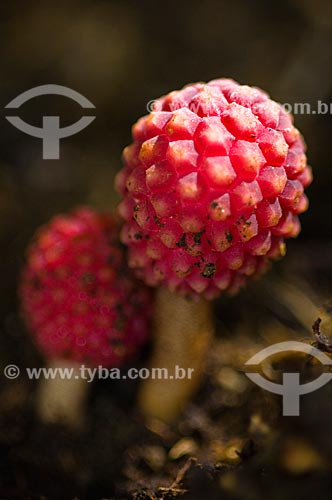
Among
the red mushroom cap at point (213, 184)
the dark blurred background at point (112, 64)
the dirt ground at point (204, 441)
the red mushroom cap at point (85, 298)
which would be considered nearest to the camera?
the red mushroom cap at point (213, 184)

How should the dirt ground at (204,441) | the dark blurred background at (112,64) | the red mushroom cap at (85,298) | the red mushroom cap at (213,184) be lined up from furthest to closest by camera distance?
the dark blurred background at (112,64) → the red mushroom cap at (85,298) → the dirt ground at (204,441) → the red mushroom cap at (213,184)

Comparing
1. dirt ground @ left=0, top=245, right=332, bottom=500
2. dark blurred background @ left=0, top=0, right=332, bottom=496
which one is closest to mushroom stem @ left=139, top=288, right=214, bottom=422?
dirt ground @ left=0, top=245, right=332, bottom=500

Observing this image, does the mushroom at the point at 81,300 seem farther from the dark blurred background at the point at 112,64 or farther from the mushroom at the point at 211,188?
the dark blurred background at the point at 112,64

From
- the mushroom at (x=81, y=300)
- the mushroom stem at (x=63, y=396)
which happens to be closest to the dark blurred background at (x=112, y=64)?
the mushroom at (x=81, y=300)

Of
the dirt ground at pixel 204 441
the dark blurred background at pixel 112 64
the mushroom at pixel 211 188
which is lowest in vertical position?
the dirt ground at pixel 204 441

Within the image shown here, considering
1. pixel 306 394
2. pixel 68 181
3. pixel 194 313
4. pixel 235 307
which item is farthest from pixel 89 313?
pixel 68 181

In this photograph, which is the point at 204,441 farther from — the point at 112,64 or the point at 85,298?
the point at 112,64

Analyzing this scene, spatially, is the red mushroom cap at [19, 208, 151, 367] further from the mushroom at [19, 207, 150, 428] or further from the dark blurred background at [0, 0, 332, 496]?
the dark blurred background at [0, 0, 332, 496]
